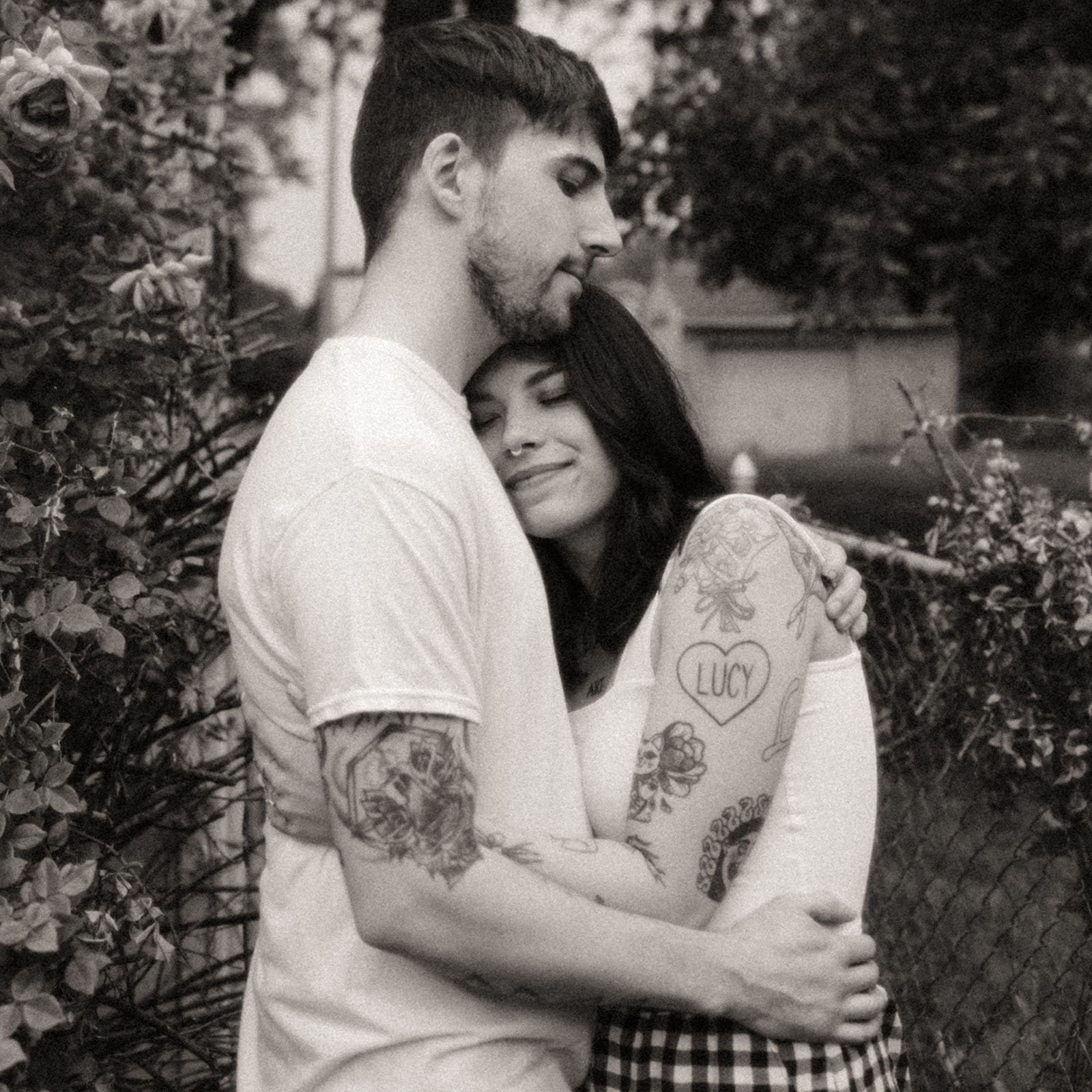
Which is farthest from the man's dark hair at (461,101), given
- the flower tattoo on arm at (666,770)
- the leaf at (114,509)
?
the flower tattoo on arm at (666,770)

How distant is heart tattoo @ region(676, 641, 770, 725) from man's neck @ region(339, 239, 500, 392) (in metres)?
0.48

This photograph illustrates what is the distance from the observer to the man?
5.36ft

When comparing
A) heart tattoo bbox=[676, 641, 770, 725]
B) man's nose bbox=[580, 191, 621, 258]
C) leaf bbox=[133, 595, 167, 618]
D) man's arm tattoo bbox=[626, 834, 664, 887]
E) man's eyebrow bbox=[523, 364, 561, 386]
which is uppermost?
man's nose bbox=[580, 191, 621, 258]

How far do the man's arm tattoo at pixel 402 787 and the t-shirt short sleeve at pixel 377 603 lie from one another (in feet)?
0.07

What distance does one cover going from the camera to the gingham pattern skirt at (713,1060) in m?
1.83

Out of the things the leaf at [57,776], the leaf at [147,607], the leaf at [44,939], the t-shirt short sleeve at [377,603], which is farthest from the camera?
the leaf at [147,607]

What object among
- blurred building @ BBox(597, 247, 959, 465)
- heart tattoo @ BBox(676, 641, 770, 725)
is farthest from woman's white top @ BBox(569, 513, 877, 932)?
blurred building @ BBox(597, 247, 959, 465)

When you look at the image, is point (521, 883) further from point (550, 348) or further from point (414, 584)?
point (550, 348)

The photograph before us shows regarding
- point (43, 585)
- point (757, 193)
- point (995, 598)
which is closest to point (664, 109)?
point (757, 193)

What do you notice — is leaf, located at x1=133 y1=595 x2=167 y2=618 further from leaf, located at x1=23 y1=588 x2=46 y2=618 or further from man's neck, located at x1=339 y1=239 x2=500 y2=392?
man's neck, located at x1=339 y1=239 x2=500 y2=392

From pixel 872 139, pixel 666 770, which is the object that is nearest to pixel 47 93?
pixel 666 770

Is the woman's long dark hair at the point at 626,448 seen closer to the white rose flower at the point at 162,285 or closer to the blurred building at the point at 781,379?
the white rose flower at the point at 162,285

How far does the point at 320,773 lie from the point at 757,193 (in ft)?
39.4

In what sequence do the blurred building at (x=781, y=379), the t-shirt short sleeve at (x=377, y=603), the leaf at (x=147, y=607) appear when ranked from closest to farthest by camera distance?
1. the t-shirt short sleeve at (x=377, y=603)
2. the leaf at (x=147, y=607)
3. the blurred building at (x=781, y=379)
